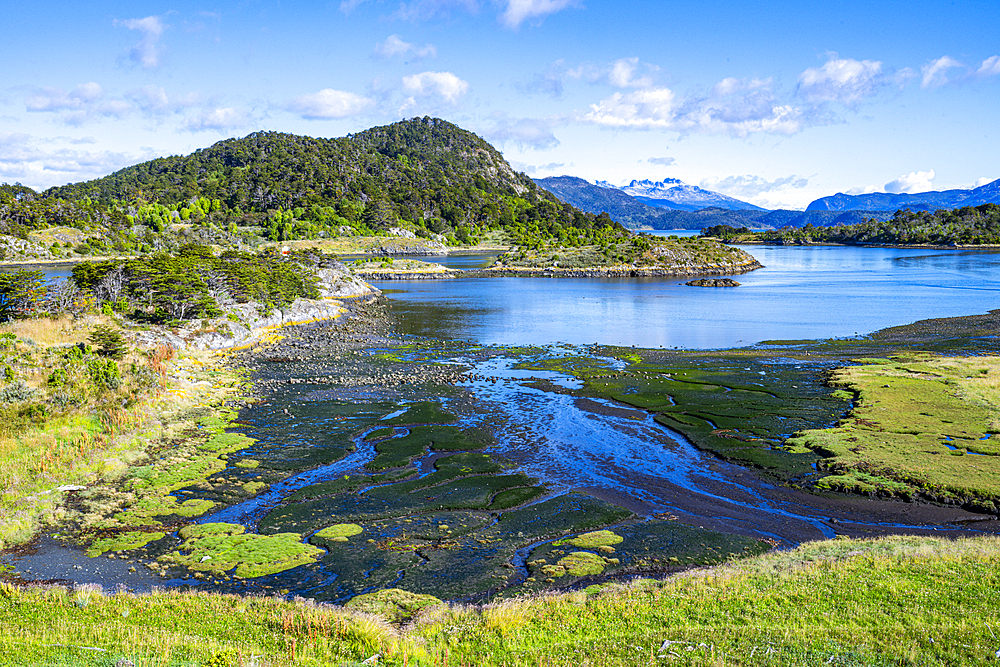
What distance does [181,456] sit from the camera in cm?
2712

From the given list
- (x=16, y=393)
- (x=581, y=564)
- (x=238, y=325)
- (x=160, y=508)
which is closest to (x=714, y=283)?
(x=238, y=325)

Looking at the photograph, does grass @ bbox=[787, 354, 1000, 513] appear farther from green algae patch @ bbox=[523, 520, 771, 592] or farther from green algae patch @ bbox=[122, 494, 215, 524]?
green algae patch @ bbox=[122, 494, 215, 524]

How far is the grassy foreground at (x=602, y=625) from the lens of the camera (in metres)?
11.9

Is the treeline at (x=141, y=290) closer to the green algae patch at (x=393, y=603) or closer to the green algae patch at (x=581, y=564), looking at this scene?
the green algae patch at (x=393, y=603)

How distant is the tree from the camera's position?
151ft

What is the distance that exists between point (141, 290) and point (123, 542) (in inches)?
1604

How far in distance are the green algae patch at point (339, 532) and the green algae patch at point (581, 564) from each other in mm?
6884

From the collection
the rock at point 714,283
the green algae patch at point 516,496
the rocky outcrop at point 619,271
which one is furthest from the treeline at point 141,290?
the rock at point 714,283

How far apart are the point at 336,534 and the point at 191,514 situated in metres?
5.76

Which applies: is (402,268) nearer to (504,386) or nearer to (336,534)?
(504,386)

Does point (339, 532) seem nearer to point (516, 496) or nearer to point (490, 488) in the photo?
point (490, 488)

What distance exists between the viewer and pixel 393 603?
16.1m

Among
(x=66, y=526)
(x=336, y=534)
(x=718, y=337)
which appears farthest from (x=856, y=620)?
(x=718, y=337)

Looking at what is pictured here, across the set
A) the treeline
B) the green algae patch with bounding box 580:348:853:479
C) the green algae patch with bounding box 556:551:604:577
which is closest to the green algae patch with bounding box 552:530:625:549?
the green algae patch with bounding box 556:551:604:577
